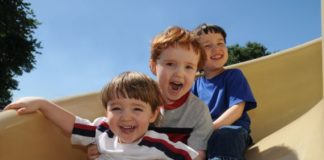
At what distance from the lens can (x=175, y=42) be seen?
188 centimetres

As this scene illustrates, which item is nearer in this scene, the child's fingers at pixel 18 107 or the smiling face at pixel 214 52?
the child's fingers at pixel 18 107

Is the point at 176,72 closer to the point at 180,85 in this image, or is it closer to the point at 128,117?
the point at 180,85

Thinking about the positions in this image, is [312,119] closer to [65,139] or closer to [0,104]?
[65,139]

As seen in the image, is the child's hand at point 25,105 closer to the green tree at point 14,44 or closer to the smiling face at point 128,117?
the smiling face at point 128,117

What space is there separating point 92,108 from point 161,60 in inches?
22.9

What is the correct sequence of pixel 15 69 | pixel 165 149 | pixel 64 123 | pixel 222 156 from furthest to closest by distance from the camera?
pixel 15 69 < pixel 64 123 < pixel 222 156 < pixel 165 149

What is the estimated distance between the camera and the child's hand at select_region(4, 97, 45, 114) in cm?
176

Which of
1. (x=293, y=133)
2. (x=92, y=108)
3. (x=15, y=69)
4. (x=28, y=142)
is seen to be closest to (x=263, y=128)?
(x=293, y=133)

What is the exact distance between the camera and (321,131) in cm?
166

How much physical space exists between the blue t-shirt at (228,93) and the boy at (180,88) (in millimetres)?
297

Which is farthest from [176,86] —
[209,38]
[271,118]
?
[271,118]

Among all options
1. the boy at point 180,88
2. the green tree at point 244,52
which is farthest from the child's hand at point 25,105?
the green tree at point 244,52

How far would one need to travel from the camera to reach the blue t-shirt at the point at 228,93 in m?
2.10

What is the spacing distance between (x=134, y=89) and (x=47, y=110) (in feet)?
1.49
